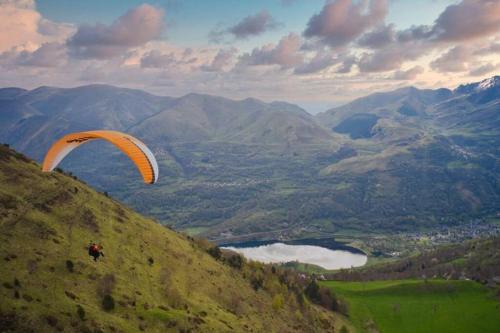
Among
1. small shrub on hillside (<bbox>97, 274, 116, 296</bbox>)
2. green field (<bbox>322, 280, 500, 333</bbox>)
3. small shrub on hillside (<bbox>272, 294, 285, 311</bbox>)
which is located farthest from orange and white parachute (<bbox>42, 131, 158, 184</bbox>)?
green field (<bbox>322, 280, 500, 333</bbox>)

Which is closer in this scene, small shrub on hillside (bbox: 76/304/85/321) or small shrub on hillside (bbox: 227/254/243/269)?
small shrub on hillside (bbox: 76/304/85/321)

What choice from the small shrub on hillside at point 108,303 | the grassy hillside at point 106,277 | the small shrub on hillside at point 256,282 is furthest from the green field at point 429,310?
the small shrub on hillside at point 108,303

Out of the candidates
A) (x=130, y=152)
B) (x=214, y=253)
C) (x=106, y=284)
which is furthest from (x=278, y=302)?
(x=130, y=152)

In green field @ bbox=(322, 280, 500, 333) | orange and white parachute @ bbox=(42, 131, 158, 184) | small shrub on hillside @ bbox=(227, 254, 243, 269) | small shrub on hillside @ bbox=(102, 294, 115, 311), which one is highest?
orange and white parachute @ bbox=(42, 131, 158, 184)

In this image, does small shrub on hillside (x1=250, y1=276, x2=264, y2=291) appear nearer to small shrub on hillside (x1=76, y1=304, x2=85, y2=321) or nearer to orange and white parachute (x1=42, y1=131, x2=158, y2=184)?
small shrub on hillside (x1=76, y1=304, x2=85, y2=321)

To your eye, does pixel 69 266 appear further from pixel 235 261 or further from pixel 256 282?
pixel 235 261

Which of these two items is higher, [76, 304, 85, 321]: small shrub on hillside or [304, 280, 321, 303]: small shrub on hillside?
[76, 304, 85, 321]: small shrub on hillside
